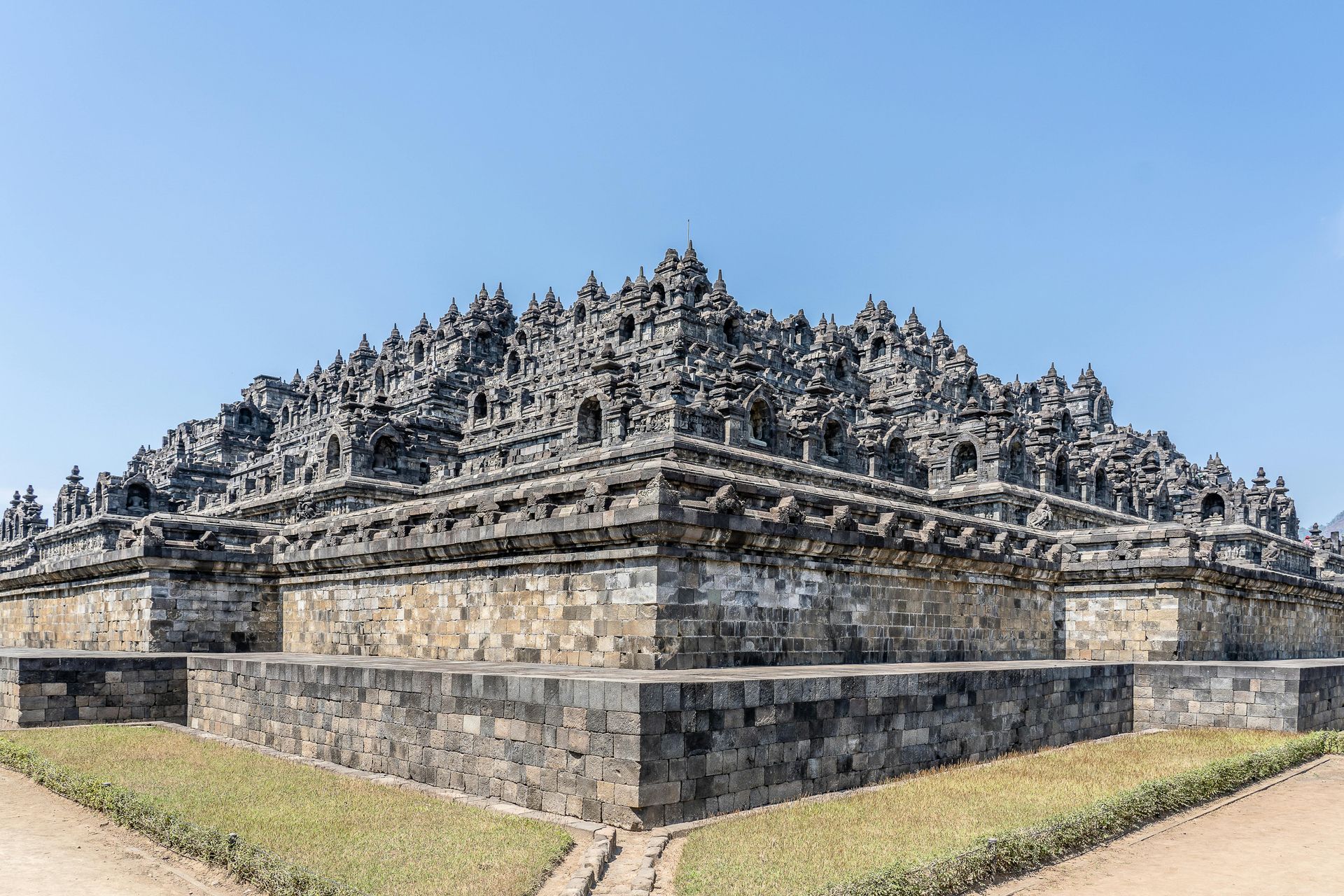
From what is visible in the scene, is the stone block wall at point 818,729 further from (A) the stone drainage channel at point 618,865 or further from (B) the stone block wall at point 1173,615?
(B) the stone block wall at point 1173,615

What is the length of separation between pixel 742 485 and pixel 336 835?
1120cm

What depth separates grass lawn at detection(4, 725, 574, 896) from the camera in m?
9.52

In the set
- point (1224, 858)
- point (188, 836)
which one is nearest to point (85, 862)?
point (188, 836)

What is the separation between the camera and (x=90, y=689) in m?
20.2

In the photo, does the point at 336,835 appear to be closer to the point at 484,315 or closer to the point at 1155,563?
the point at 1155,563

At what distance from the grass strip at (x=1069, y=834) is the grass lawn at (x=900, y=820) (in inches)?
9.7

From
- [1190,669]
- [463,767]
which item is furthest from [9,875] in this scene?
[1190,669]

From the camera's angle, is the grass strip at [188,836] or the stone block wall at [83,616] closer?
the grass strip at [188,836]

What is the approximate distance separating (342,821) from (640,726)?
370cm

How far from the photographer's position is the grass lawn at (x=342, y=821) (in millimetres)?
9516

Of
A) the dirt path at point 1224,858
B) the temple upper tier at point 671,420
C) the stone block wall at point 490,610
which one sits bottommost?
the dirt path at point 1224,858

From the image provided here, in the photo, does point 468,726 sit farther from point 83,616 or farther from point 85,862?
point 83,616

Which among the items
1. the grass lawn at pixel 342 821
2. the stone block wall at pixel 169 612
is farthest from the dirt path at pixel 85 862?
the stone block wall at pixel 169 612

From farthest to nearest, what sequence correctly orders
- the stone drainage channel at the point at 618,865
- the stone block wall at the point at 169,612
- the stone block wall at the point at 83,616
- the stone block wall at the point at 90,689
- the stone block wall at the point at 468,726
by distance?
the stone block wall at the point at 83,616
the stone block wall at the point at 169,612
the stone block wall at the point at 90,689
the stone block wall at the point at 468,726
the stone drainage channel at the point at 618,865
